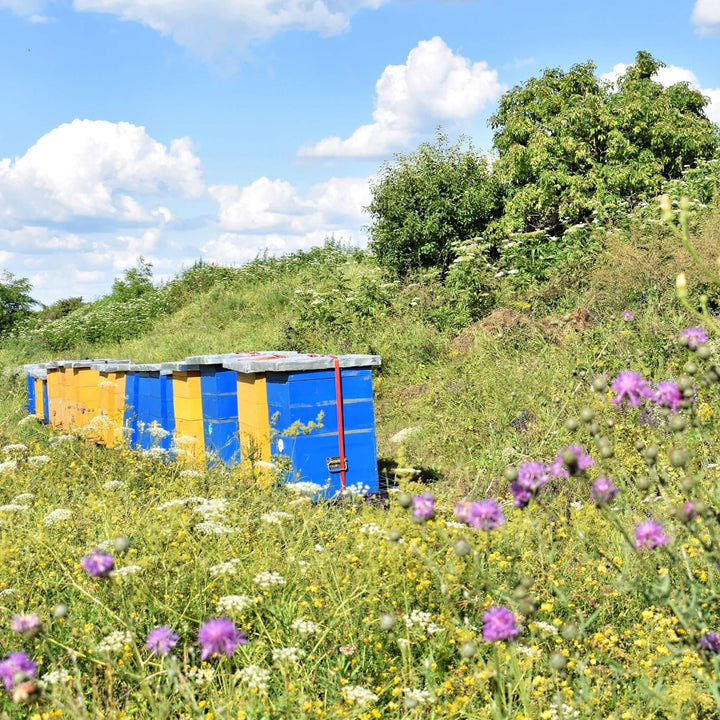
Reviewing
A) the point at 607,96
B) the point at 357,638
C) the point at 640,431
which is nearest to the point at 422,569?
the point at 357,638

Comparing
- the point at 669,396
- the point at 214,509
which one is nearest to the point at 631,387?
the point at 669,396

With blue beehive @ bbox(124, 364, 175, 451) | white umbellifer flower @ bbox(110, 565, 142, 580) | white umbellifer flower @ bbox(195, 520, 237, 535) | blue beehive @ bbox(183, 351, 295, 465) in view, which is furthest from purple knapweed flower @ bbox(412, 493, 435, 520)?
blue beehive @ bbox(124, 364, 175, 451)

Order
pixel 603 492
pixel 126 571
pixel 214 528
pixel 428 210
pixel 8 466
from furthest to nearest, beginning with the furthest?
pixel 428 210 → pixel 8 466 → pixel 214 528 → pixel 126 571 → pixel 603 492

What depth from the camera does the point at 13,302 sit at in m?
26.0

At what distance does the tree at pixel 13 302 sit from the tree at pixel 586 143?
16.6 m

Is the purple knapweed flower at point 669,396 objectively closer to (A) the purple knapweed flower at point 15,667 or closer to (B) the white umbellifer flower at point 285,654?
(B) the white umbellifer flower at point 285,654

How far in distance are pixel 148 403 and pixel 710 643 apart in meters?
7.47

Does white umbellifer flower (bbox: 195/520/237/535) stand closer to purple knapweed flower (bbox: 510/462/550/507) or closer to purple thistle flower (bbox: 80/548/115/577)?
purple thistle flower (bbox: 80/548/115/577)

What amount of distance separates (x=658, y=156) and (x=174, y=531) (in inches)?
639

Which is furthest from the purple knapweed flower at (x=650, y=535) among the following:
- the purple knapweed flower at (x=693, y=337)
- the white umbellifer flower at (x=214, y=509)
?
the white umbellifer flower at (x=214, y=509)

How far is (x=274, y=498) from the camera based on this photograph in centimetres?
527

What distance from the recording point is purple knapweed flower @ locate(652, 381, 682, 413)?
223cm

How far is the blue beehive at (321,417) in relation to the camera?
6.02 meters

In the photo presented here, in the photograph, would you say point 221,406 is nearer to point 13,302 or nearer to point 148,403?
point 148,403
